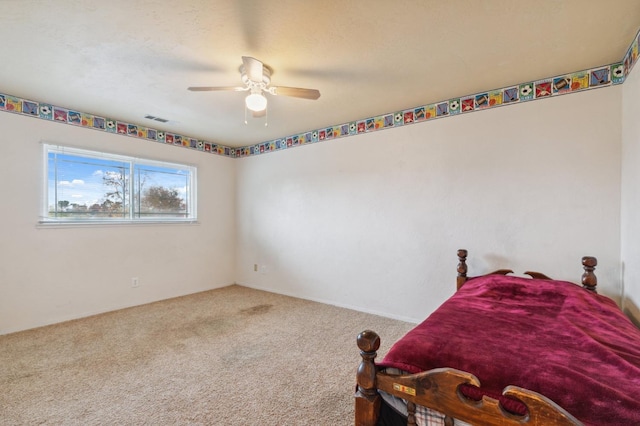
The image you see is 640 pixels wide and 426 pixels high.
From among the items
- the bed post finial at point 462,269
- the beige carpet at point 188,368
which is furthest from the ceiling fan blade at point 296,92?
the beige carpet at point 188,368

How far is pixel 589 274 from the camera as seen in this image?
7.27 ft

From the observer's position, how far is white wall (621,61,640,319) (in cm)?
191

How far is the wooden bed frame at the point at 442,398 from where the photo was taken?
2.79ft

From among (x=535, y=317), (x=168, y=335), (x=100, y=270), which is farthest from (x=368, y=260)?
(x=100, y=270)

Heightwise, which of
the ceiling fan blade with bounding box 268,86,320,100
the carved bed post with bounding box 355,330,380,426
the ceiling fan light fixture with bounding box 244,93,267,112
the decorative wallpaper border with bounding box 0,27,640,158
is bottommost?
the carved bed post with bounding box 355,330,380,426

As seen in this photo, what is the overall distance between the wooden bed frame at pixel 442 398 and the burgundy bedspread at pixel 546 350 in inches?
3.0

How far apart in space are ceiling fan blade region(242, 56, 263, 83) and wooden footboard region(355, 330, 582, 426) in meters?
1.76

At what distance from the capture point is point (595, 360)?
1.12 meters

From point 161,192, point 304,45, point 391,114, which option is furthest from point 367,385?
point 161,192

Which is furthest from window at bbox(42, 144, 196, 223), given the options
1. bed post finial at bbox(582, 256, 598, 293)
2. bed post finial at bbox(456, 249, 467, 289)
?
bed post finial at bbox(582, 256, 598, 293)

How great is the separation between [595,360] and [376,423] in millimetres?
870

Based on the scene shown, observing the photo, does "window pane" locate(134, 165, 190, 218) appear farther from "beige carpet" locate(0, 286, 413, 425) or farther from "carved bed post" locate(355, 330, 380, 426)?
"carved bed post" locate(355, 330, 380, 426)

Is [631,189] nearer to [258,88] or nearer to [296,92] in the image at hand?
[296,92]

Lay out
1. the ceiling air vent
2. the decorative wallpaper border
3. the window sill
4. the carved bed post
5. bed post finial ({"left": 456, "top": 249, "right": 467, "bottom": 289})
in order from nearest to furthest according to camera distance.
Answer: the carved bed post < the decorative wallpaper border < bed post finial ({"left": 456, "top": 249, "right": 467, "bottom": 289}) < the window sill < the ceiling air vent
